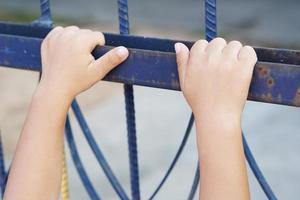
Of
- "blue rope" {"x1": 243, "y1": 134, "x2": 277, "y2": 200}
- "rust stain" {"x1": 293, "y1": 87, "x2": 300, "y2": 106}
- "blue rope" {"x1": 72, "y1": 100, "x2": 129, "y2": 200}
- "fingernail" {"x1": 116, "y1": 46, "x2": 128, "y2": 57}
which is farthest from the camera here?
"blue rope" {"x1": 72, "y1": 100, "x2": 129, "y2": 200}

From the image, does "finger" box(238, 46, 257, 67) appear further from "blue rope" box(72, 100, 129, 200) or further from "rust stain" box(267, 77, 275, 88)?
"blue rope" box(72, 100, 129, 200)

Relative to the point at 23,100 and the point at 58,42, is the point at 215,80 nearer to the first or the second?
the point at 58,42

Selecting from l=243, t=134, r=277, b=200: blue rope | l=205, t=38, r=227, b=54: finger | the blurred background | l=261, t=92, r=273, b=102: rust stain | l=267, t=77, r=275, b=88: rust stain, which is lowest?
the blurred background

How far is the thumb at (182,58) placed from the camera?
960 millimetres

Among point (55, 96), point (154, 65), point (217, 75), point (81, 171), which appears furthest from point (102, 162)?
point (217, 75)

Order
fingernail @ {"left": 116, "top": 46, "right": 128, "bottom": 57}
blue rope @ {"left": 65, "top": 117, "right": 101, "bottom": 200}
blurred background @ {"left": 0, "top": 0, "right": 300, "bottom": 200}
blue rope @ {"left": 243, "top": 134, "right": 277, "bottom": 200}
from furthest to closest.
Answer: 1. blurred background @ {"left": 0, "top": 0, "right": 300, "bottom": 200}
2. blue rope @ {"left": 65, "top": 117, "right": 101, "bottom": 200}
3. blue rope @ {"left": 243, "top": 134, "right": 277, "bottom": 200}
4. fingernail @ {"left": 116, "top": 46, "right": 128, "bottom": 57}

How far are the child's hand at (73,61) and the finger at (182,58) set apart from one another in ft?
0.35

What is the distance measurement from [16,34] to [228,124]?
509 mm

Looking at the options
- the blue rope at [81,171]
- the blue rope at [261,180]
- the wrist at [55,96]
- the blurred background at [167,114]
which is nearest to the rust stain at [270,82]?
the blue rope at [261,180]

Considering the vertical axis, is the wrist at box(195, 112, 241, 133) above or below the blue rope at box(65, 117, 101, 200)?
above

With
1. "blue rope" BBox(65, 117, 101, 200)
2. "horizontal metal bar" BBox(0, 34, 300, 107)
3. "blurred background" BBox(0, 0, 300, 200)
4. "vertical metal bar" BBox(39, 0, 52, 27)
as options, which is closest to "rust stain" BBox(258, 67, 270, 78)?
"horizontal metal bar" BBox(0, 34, 300, 107)

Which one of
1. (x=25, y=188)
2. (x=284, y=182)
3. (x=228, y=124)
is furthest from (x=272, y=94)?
(x=284, y=182)

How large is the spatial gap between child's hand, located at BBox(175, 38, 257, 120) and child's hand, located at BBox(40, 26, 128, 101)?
0.45ft

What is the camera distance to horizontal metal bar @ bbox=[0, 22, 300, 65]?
0.96 metres
